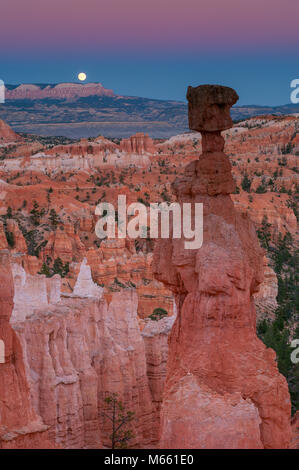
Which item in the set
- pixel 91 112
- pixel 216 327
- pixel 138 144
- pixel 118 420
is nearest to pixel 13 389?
pixel 216 327

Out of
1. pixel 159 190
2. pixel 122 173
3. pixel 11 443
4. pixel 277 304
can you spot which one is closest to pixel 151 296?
pixel 277 304

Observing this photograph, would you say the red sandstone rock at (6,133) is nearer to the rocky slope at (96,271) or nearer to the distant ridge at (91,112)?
the distant ridge at (91,112)

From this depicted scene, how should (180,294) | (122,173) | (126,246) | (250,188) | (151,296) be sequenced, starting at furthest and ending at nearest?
(122,173) < (250,188) < (126,246) < (151,296) < (180,294)

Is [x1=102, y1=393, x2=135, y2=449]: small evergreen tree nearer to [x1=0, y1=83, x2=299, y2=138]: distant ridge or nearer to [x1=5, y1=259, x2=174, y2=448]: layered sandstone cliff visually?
[x1=5, y1=259, x2=174, y2=448]: layered sandstone cliff

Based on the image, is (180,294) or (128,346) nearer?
(180,294)

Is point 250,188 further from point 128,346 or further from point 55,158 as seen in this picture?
point 128,346

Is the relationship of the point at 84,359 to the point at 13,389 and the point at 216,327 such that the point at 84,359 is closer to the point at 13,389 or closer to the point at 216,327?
the point at 13,389

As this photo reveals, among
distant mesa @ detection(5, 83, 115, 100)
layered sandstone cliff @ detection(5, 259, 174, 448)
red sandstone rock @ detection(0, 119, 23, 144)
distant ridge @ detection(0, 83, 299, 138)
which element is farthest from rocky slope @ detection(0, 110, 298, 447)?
red sandstone rock @ detection(0, 119, 23, 144)
